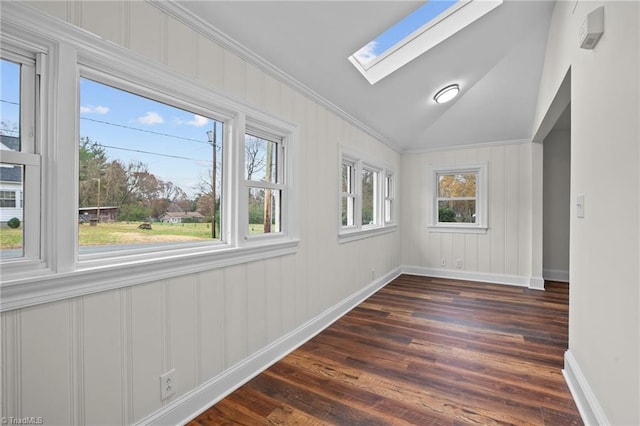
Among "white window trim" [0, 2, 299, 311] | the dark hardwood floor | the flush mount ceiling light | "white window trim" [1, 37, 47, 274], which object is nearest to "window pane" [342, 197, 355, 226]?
the dark hardwood floor

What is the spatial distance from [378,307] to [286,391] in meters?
2.00

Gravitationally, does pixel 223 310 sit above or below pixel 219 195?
below

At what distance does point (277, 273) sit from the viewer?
8.26 ft

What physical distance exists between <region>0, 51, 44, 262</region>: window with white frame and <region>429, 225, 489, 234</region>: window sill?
5.26 metres

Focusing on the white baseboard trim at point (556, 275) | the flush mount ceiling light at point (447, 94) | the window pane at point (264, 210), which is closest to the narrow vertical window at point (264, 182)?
the window pane at point (264, 210)

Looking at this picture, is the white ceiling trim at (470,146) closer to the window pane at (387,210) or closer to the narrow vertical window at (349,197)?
the window pane at (387,210)

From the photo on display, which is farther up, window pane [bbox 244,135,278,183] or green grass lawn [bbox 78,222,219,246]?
window pane [bbox 244,135,278,183]

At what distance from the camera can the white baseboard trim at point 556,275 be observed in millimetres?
5129

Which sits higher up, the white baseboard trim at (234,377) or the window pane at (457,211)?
the window pane at (457,211)

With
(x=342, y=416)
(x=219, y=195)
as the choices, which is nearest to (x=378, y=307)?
(x=342, y=416)

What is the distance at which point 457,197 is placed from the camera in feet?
17.6

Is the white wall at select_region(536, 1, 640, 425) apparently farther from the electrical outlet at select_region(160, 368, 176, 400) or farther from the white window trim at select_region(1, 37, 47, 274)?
the white window trim at select_region(1, 37, 47, 274)

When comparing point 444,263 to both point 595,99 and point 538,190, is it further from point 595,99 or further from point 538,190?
point 595,99

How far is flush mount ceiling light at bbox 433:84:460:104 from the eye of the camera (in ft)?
12.5
